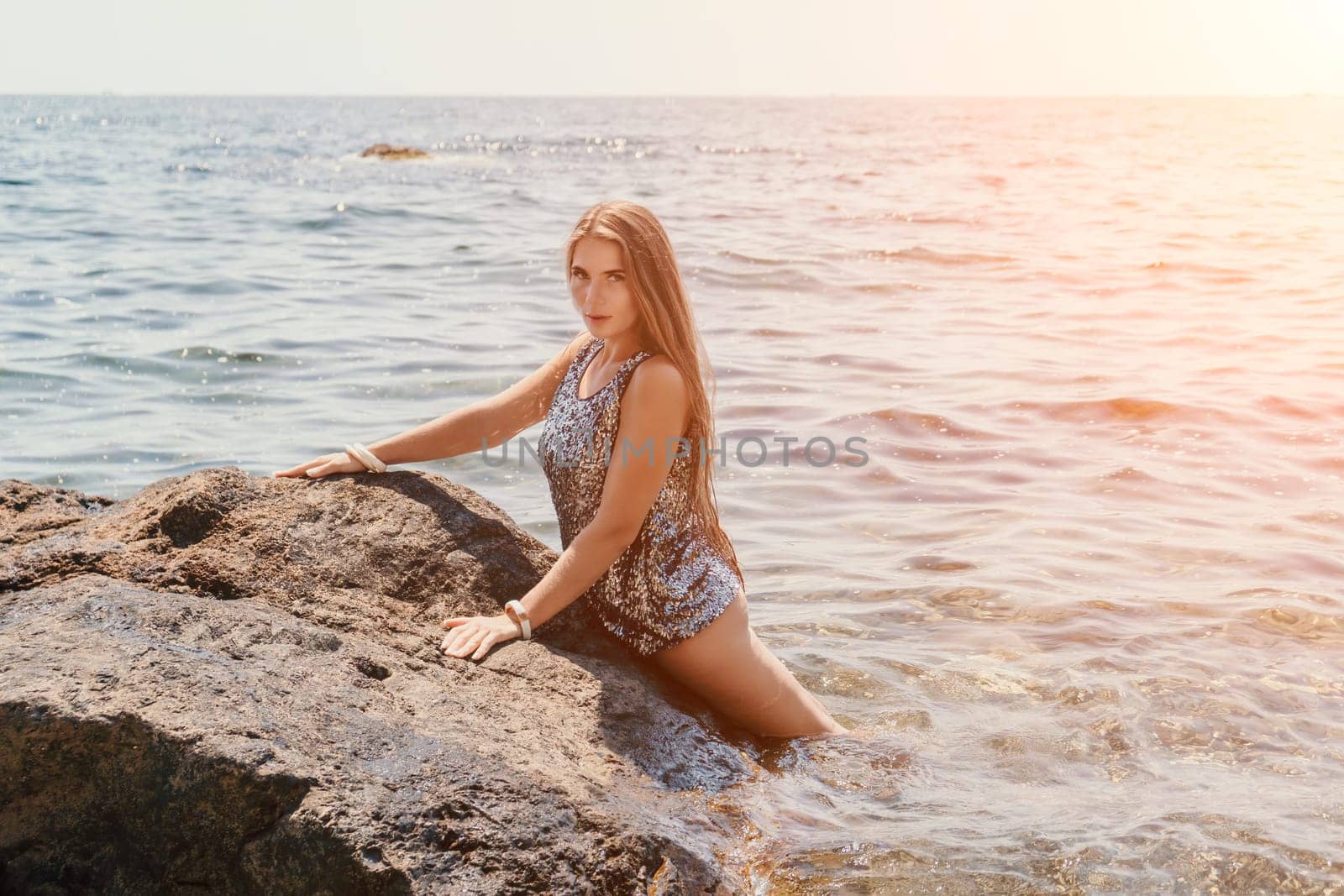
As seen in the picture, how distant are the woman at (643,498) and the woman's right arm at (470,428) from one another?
0.20 meters

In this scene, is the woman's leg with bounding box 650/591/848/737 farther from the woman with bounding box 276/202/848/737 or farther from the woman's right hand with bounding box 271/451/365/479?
the woman's right hand with bounding box 271/451/365/479

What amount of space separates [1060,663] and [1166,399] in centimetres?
481

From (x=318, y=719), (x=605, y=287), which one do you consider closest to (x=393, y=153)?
(x=605, y=287)

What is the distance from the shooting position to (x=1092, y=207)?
23.1 meters

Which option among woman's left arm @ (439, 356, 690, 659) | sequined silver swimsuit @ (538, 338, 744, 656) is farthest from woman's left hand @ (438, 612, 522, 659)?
sequined silver swimsuit @ (538, 338, 744, 656)

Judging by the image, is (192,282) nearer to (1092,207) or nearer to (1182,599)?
(1182,599)

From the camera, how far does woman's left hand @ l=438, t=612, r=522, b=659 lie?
3453mm

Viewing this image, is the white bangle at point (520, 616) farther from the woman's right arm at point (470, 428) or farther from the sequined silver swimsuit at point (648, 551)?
the woman's right arm at point (470, 428)

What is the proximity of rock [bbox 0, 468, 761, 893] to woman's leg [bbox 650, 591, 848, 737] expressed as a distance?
3.5 inches

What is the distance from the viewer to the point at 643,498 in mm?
3582

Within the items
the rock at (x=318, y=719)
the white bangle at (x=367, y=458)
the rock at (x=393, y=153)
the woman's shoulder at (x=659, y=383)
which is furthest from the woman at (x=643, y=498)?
the rock at (x=393, y=153)

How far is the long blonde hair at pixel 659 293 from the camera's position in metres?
3.62

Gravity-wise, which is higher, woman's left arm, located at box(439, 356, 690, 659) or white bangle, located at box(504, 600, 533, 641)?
woman's left arm, located at box(439, 356, 690, 659)

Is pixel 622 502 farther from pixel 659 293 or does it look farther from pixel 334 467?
pixel 334 467
